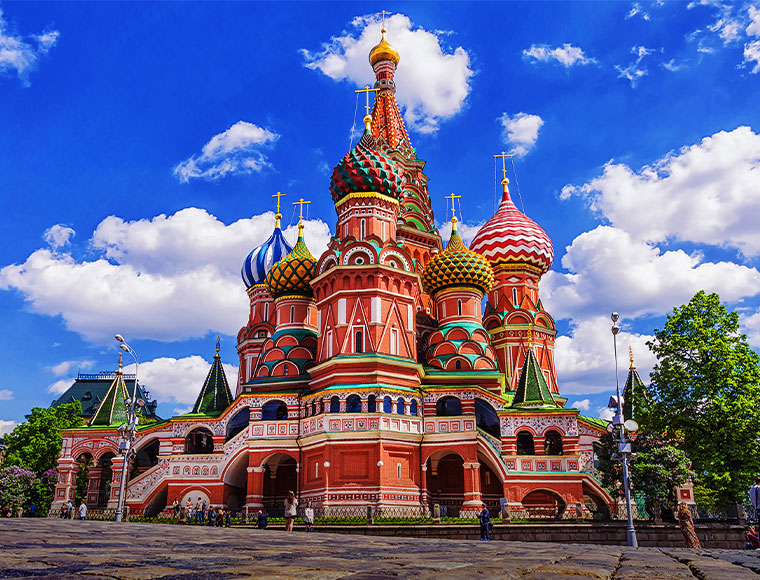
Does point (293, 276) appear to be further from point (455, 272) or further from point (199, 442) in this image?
point (199, 442)

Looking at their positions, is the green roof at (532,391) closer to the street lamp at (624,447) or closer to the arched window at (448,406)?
the arched window at (448,406)

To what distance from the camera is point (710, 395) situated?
2494 centimetres

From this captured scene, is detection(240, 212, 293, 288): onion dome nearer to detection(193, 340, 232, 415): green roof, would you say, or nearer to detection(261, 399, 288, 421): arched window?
detection(193, 340, 232, 415): green roof

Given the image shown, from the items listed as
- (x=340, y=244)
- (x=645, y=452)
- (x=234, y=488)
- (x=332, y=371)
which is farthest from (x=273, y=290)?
(x=645, y=452)

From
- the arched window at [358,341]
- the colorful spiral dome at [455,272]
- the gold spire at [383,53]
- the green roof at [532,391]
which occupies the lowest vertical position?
the green roof at [532,391]

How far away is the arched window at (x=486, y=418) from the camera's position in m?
33.8

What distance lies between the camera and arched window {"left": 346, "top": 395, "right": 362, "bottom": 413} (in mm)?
30750

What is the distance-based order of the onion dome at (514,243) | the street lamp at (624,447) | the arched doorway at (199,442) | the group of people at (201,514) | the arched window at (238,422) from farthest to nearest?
the onion dome at (514,243) < the arched doorway at (199,442) < the arched window at (238,422) < the group of people at (201,514) < the street lamp at (624,447)

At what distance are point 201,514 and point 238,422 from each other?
703 cm

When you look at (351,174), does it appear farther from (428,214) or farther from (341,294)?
(428,214)

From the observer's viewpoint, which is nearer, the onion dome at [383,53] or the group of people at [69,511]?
the group of people at [69,511]

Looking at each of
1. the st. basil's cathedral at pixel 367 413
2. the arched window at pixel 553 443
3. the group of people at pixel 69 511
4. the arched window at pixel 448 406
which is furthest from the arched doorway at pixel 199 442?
the arched window at pixel 553 443

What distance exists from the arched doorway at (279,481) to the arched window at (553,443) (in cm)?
1265

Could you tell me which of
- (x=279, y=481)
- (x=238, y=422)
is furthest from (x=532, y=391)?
(x=238, y=422)
